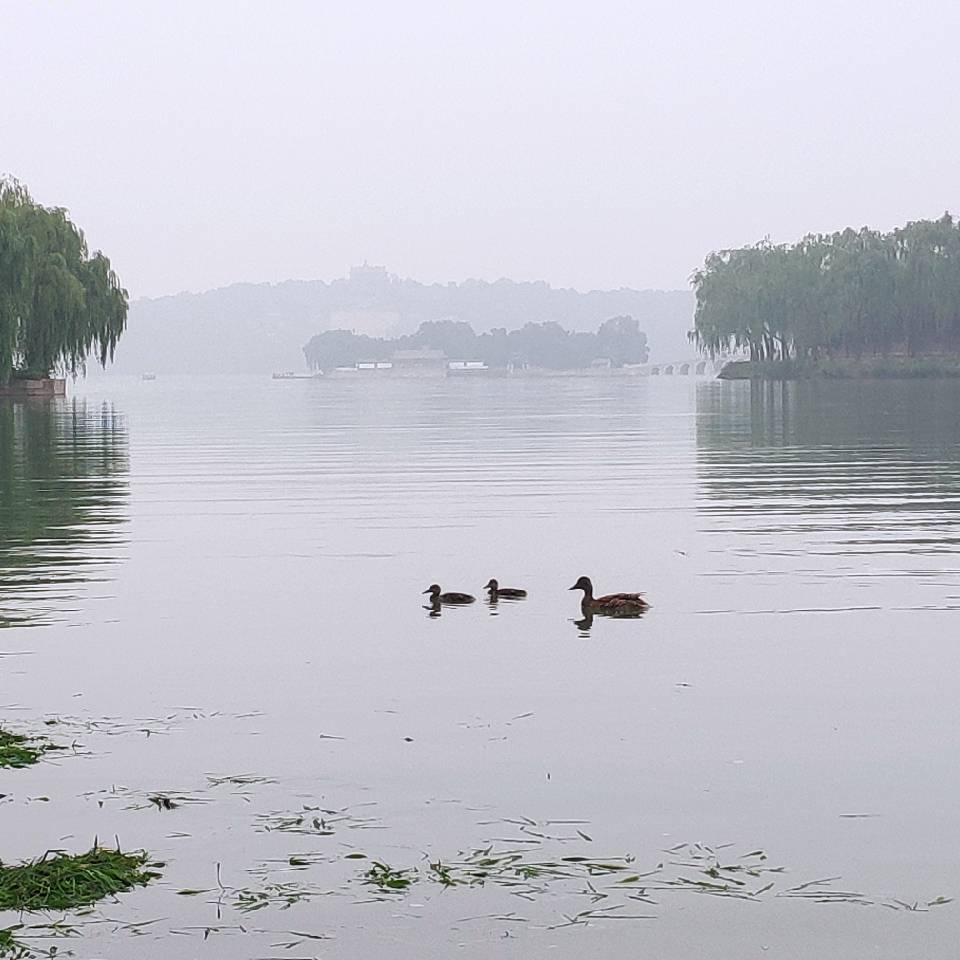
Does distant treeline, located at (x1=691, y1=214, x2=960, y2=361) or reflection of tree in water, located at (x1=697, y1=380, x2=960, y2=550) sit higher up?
distant treeline, located at (x1=691, y1=214, x2=960, y2=361)

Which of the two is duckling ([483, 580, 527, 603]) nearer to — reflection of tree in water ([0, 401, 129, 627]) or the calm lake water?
the calm lake water

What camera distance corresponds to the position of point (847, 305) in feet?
359

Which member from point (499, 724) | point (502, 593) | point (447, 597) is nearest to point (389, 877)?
point (499, 724)

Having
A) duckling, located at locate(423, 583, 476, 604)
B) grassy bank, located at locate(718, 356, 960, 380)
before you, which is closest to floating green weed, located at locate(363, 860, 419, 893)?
duckling, located at locate(423, 583, 476, 604)

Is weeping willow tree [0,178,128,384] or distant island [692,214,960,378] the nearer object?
weeping willow tree [0,178,128,384]

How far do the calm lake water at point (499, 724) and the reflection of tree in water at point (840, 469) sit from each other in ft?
0.73

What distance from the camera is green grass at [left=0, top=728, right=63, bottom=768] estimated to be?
26.4 ft

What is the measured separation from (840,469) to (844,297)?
84.3 m

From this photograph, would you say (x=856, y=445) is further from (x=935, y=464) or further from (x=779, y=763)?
(x=779, y=763)

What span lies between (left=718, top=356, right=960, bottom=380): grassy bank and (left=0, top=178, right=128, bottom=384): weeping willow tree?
58.5 m

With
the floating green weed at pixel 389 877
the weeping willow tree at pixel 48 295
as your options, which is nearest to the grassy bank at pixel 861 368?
the weeping willow tree at pixel 48 295

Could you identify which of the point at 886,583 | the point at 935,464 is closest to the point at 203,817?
the point at 886,583

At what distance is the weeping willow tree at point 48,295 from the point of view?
55.8 metres

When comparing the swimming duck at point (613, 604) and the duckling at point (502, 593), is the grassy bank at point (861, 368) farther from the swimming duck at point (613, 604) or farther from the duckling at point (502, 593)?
the swimming duck at point (613, 604)
